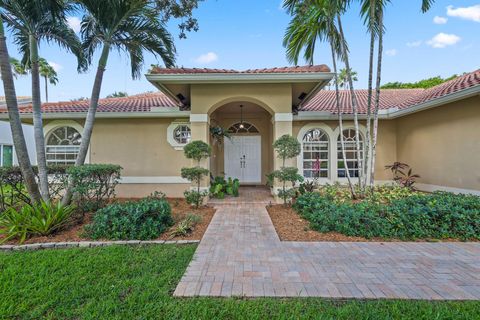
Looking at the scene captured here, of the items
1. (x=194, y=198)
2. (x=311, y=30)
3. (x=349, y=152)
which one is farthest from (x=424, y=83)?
(x=194, y=198)

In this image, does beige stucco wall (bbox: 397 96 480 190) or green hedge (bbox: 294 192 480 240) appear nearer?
green hedge (bbox: 294 192 480 240)

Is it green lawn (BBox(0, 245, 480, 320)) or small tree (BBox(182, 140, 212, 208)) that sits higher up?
small tree (BBox(182, 140, 212, 208))

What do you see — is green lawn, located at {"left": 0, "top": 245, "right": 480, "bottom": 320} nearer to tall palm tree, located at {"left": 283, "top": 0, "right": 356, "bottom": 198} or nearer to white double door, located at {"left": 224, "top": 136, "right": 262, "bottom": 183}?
tall palm tree, located at {"left": 283, "top": 0, "right": 356, "bottom": 198}

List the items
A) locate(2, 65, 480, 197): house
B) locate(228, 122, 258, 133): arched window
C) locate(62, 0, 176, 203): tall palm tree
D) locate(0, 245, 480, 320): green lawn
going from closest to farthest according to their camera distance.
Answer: locate(0, 245, 480, 320): green lawn, locate(62, 0, 176, 203): tall palm tree, locate(2, 65, 480, 197): house, locate(228, 122, 258, 133): arched window

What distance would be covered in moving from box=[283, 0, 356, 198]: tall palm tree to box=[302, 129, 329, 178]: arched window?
9.52 feet

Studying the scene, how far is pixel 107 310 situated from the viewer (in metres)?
2.75

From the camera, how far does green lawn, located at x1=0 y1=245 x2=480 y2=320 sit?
266cm

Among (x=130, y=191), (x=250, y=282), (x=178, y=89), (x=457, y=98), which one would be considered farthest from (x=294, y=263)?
(x=130, y=191)

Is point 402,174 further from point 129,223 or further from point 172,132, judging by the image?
point 129,223

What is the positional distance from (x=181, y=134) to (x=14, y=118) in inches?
208

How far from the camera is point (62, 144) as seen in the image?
1016 centimetres

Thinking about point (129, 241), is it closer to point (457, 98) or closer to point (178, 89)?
point (178, 89)

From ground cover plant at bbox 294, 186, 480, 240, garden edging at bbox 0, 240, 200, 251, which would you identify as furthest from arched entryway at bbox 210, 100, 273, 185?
garden edging at bbox 0, 240, 200, 251

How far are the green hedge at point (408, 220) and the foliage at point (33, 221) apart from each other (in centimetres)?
601
